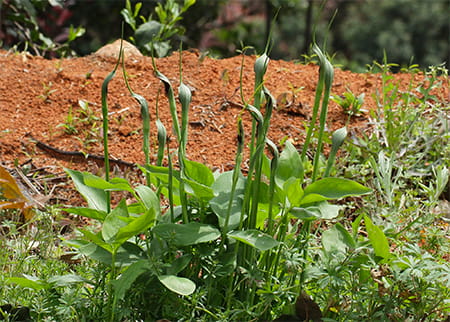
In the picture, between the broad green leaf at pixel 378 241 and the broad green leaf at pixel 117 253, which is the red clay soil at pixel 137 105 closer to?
the broad green leaf at pixel 117 253

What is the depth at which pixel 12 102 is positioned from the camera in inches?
144

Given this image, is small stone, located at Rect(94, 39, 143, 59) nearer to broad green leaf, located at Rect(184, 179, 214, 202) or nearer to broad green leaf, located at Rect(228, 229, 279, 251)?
broad green leaf, located at Rect(184, 179, 214, 202)

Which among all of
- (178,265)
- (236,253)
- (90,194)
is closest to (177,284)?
(178,265)

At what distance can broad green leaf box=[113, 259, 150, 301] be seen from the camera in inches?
63.1

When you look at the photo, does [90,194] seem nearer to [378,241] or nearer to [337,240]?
[337,240]

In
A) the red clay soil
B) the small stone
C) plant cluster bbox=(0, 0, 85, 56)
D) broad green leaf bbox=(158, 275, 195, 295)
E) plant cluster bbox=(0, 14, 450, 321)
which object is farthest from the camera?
plant cluster bbox=(0, 0, 85, 56)

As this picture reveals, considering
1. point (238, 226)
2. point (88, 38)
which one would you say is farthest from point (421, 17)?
point (238, 226)

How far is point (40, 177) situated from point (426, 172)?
1.98 metres

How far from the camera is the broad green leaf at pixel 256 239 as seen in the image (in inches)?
63.5

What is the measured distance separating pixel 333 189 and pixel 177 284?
505mm

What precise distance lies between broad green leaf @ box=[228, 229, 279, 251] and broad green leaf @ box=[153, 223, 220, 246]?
0.20 feet

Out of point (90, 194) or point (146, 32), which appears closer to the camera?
point (90, 194)

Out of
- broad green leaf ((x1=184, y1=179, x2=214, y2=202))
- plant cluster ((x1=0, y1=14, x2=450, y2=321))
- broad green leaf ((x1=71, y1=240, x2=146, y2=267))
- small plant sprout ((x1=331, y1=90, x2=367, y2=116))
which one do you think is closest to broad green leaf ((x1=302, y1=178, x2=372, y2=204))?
plant cluster ((x1=0, y1=14, x2=450, y2=321))

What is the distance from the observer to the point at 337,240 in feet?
6.00
